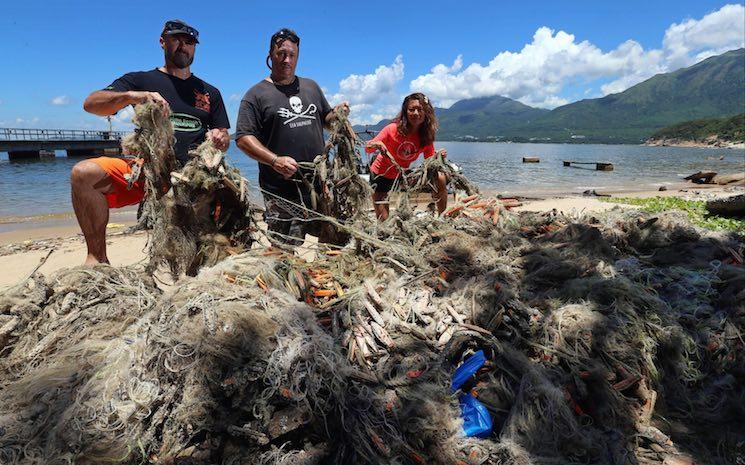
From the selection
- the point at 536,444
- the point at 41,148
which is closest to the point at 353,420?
the point at 536,444

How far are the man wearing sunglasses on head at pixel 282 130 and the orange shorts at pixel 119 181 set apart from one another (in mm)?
1018

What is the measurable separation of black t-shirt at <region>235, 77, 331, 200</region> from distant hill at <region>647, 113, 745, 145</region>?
346 ft

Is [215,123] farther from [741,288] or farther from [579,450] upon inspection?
[741,288]

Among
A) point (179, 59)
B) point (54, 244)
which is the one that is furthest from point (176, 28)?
point (54, 244)

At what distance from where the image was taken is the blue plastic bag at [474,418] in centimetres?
191

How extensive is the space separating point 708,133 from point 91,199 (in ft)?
403

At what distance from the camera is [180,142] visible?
11.2ft

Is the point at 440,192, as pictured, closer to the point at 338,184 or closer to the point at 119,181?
the point at 338,184

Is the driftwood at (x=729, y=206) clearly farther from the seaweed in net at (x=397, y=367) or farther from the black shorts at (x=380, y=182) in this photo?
the black shorts at (x=380, y=182)

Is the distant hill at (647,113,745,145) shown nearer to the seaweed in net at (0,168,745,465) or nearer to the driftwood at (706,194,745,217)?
the driftwood at (706,194,745,217)

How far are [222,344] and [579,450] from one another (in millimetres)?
1644

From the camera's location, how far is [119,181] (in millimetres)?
3084

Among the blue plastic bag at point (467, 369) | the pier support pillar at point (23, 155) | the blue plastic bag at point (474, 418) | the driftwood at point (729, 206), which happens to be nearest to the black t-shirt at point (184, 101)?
the blue plastic bag at point (467, 369)

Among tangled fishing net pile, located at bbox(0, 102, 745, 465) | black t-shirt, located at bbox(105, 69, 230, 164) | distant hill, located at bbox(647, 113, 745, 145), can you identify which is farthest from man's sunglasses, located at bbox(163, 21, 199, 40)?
distant hill, located at bbox(647, 113, 745, 145)
